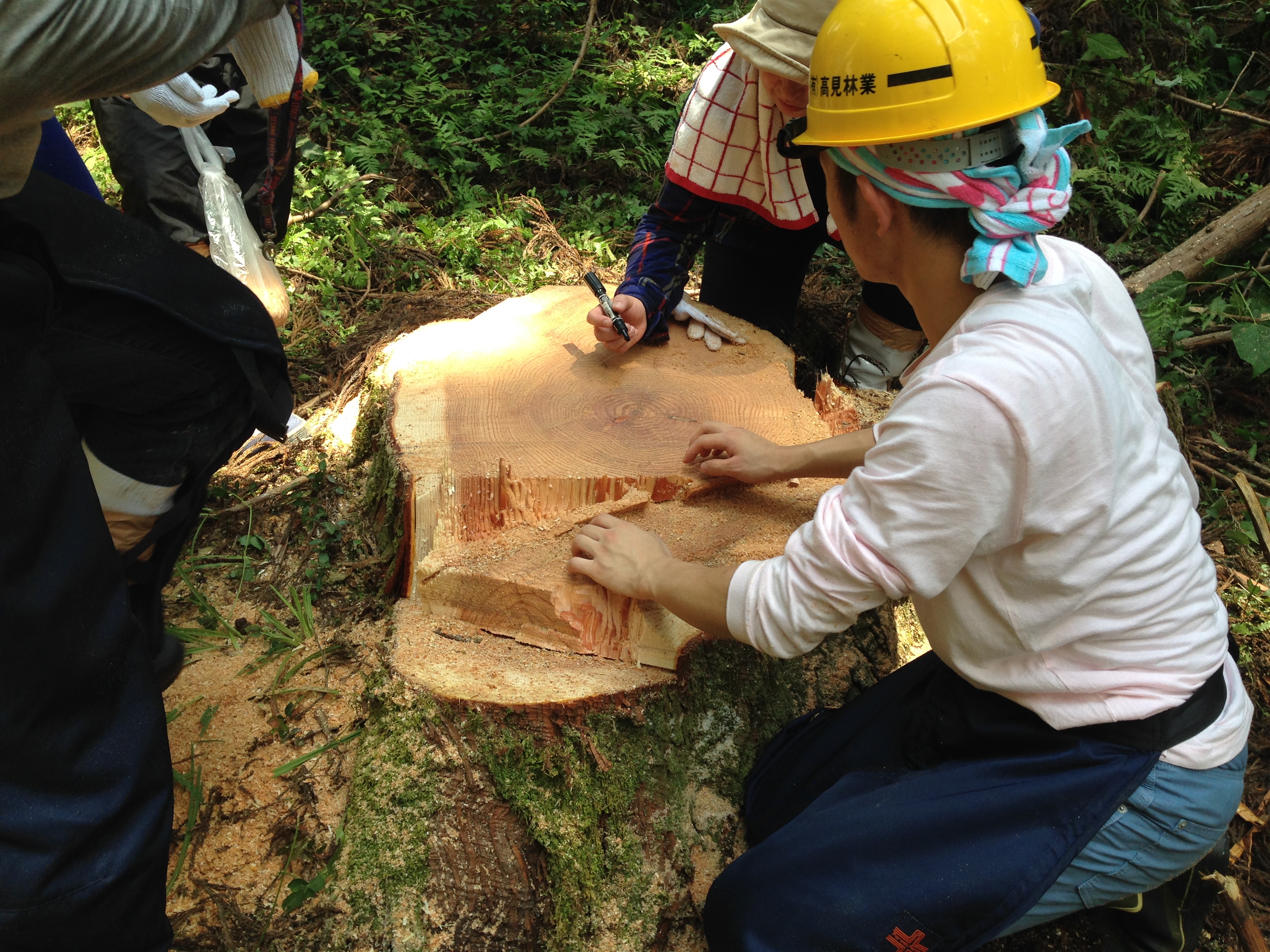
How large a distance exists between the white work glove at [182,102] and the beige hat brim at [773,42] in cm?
120

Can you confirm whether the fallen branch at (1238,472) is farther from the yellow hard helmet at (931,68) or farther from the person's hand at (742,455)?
the yellow hard helmet at (931,68)

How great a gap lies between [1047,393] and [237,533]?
2485 millimetres

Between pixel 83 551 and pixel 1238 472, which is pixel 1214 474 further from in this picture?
pixel 83 551

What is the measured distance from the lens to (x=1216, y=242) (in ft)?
12.3

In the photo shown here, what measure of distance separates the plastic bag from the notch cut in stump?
0.74 meters

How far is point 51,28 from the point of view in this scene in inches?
43.4

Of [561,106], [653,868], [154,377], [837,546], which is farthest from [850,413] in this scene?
[561,106]

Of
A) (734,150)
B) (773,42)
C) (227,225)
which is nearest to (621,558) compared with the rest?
(773,42)

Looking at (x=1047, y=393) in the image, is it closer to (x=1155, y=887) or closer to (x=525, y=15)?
(x=1155, y=887)

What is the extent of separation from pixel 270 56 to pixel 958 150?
4.39ft

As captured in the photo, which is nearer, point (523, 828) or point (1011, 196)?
point (1011, 196)

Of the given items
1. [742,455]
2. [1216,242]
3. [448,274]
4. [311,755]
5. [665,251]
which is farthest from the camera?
[448,274]

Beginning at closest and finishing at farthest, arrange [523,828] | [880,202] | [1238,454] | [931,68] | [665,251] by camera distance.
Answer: [931,68] → [880,202] → [523,828] → [665,251] → [1238,454]

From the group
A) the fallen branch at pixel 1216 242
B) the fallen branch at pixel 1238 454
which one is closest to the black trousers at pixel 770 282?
the fallen branch at pixel 1238 454
